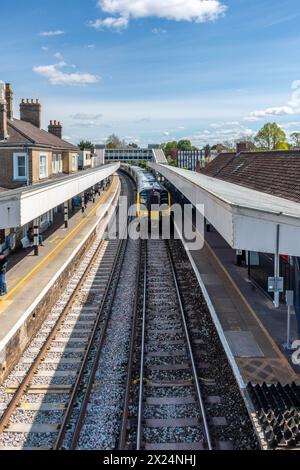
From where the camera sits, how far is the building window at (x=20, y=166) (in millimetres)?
22969

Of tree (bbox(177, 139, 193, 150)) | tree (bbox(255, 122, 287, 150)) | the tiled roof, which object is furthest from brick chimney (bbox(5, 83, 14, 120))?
tree (bbox(177, 139, 193, 150))

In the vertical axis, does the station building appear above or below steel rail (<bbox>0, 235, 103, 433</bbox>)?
above

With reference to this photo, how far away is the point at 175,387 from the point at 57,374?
2741mm

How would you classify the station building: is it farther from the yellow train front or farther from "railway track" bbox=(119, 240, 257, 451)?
"railway track" bbox=(119, 240, 257, 451)

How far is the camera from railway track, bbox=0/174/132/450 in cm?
833

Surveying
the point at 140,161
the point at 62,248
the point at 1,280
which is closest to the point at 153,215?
the point at 62,248

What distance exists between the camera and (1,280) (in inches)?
554

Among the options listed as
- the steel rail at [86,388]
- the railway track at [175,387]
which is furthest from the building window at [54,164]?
the railway track at [175,387]

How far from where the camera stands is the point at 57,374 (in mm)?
10477

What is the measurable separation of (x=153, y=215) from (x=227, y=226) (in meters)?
18.0

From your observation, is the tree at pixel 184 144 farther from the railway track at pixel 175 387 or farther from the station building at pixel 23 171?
the railway track at pixel 175 387

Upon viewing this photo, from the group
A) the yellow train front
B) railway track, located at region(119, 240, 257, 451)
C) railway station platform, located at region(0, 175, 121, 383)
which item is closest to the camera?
railway track, located at region(119, 240, 257, 451)

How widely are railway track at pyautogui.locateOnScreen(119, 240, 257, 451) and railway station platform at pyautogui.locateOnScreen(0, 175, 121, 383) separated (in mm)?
2868
